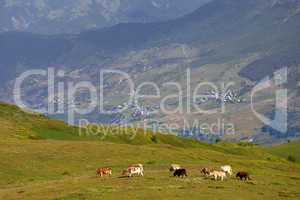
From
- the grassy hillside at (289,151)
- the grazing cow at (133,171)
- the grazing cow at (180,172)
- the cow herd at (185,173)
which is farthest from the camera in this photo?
the grassy hillside at (289,151)

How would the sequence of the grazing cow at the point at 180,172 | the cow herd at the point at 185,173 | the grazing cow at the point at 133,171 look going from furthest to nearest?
the grazing cow at the point at 133,171, the grazing cow at the point at 180,172, the cow herd at the point at 185,173

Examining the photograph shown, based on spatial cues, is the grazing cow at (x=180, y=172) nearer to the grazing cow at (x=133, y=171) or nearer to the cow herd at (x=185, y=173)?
the cow herd at (x=185, y=173)

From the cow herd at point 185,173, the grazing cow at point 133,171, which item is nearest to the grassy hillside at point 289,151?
the cow herd at point 185,173

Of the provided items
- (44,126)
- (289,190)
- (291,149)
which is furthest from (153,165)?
(291,149)

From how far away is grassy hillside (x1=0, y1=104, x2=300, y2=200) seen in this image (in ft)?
198

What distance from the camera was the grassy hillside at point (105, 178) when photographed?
2372 inches

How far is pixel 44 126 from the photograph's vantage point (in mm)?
136750

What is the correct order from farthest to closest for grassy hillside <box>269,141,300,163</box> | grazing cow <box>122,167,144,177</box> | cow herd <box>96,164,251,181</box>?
1. grassy hillside <box>269,141,300,163</box>
2. grazing cow <box>122,167,144,177</box>
3. cow herd <box>96,164,251,181</box>

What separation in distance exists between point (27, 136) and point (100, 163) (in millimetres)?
30925

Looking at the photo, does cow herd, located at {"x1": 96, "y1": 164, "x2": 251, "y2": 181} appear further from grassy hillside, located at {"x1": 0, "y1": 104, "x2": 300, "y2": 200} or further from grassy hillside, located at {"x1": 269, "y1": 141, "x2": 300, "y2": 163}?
grassy hillside, located at {"x1": 269, "y1": 141, "x2": 300, "y2": 163}

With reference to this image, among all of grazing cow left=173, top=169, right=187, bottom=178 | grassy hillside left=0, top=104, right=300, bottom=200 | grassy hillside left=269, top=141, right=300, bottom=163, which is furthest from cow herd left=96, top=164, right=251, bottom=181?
grassy hillside left=269, top=141, right=300, bottom=163

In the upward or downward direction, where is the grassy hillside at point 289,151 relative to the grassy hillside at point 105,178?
downward

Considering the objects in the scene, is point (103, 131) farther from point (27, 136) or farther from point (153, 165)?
point (153, 165)

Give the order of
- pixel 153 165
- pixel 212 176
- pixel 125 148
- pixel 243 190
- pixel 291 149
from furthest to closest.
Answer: pixel 291 149
pixel 125 148
pixel 153 165
pixel 212 176
pixel 243 190
